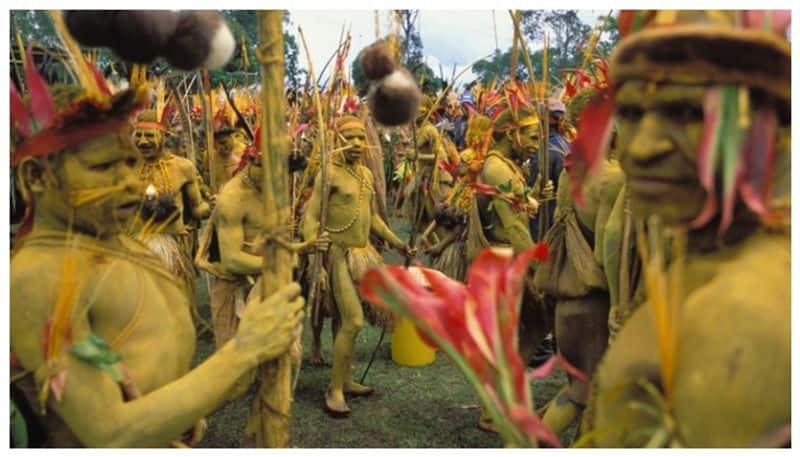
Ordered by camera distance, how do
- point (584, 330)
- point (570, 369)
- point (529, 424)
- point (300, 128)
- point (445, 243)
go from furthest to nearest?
point (445, 243), point (300, 128), point (584, 330), point (570, 369), point (529, 424)

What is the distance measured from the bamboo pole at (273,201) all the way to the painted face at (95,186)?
350mm

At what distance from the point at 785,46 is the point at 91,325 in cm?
162

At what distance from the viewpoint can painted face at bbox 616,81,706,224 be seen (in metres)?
1.36

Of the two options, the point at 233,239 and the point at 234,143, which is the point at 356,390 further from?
the point at 234,143

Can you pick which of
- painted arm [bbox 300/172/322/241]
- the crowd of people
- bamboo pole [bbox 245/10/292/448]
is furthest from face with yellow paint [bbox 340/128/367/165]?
bamboo pole [bbox 245/10/292/448]

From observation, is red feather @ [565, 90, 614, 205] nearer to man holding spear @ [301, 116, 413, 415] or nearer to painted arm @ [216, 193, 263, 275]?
painted arm @ [216, 193, 263, 275]

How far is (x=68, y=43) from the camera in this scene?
1.95 m

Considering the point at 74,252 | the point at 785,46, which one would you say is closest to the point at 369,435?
the point at 74,252

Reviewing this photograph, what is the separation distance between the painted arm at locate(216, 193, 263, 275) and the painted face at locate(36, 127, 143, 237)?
7.75 ft

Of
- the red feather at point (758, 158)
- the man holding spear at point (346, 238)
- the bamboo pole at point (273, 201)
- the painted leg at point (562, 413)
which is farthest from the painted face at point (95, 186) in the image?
the man holding spear at point (346, 238)

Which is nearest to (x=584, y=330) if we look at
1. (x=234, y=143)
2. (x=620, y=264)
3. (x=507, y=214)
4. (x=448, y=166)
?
(x=620, y=264)

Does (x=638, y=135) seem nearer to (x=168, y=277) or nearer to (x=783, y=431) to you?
(x=783, y=431)

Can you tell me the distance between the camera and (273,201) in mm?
1986

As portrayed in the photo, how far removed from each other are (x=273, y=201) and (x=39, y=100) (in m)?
0.62
